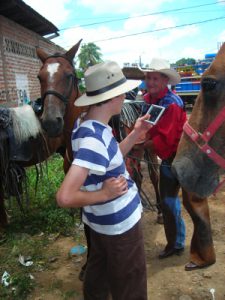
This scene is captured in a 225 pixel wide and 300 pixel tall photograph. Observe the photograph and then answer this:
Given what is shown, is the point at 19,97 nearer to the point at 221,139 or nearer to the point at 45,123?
the point at 45,123

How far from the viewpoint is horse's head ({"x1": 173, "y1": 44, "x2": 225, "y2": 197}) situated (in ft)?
6.28

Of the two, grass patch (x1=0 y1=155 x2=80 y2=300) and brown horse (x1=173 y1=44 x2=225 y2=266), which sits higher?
brown horse (x1=173 y1=44 x2=225 y2=266)

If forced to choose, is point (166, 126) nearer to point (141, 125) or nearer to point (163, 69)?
point (163, 69)

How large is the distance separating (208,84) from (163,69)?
1272mm

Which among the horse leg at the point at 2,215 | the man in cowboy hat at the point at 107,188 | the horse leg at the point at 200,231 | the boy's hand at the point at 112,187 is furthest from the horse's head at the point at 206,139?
the horse leg at the point at 2,215

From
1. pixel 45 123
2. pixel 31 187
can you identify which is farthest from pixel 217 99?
pixel 31 187

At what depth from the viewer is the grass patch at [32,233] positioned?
3.37m

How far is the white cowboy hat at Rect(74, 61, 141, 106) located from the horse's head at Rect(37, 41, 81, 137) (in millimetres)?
1311

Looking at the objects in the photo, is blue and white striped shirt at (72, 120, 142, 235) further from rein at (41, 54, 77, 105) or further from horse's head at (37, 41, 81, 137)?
rein at (41, 54, 77, 105)

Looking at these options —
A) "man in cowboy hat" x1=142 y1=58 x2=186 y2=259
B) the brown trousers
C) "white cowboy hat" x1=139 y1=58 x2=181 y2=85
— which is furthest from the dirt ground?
"white cowboy hat" x1=139 y1=58 x2=181 y2=85

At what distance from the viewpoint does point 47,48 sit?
1078 centimetres

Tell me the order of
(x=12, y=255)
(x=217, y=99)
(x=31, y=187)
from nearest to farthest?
1. (x=217, y=99)
2. (x=12, y=255)
3. (x=31, y=187)

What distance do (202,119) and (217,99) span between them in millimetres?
168

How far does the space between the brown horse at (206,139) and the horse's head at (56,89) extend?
1418mm
